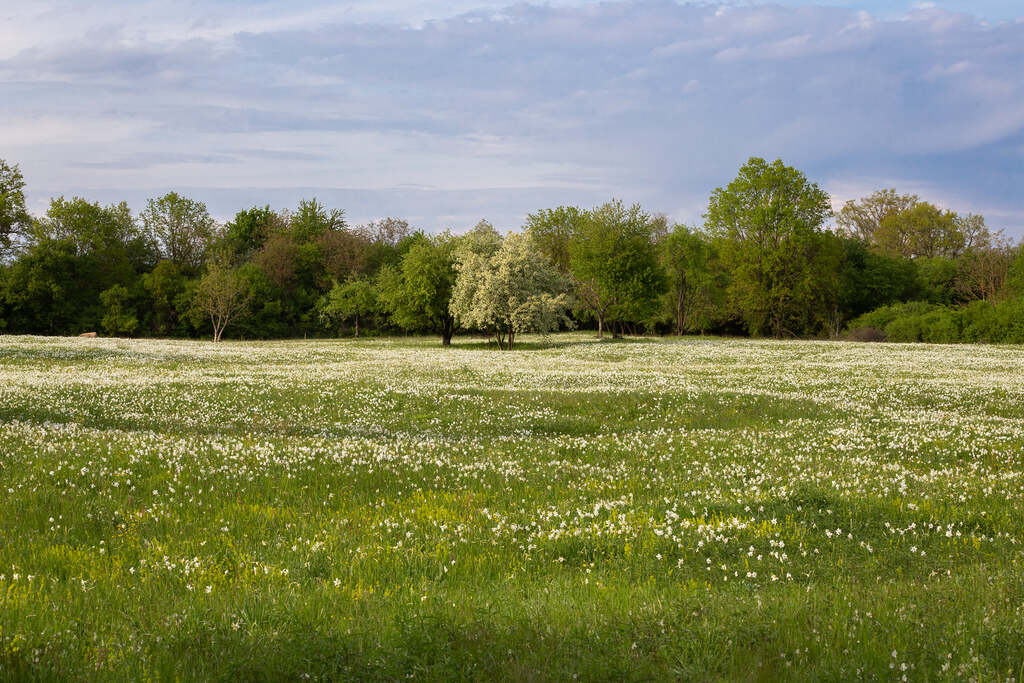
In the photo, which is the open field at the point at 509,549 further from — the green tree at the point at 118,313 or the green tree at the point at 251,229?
the green tree at the point at 251,229

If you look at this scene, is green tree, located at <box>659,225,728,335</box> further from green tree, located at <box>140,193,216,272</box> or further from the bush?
green tree, located at <box>140,193,216,272</box>

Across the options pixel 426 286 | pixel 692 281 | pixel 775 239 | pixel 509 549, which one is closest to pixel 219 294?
pixel 426 286

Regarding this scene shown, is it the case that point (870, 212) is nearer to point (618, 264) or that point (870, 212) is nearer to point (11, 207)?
point (618, 264)

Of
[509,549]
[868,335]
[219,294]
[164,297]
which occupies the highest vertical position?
[219,294]

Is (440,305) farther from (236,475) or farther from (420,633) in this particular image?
(420,633)

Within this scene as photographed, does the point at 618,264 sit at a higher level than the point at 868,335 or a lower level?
higher

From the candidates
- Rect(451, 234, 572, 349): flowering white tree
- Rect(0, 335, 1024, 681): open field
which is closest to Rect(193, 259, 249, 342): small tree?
Rect(451, 234, 572, 349): flowering white tree

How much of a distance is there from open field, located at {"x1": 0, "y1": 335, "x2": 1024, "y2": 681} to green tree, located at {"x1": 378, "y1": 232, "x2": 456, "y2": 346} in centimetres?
4687

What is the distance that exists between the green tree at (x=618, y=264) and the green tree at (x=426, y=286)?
693 inches

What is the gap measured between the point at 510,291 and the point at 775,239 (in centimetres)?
3786

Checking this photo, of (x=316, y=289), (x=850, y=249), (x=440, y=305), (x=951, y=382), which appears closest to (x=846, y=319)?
(x=850, y=249)

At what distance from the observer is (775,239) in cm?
7900

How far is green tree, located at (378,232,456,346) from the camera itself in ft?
217

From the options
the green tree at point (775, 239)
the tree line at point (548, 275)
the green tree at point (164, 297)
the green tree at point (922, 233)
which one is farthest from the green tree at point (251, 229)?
the green tree at point (922, 233)
